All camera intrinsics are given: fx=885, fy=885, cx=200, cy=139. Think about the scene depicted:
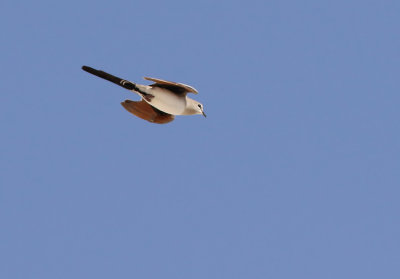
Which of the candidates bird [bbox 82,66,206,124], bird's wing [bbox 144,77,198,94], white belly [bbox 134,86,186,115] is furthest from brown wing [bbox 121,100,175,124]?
bird's wing [bbox 144,77,198,94]

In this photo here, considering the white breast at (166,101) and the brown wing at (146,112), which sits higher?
the brown wing at (146,112)

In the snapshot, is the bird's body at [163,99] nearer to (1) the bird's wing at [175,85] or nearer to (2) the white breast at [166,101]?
(2) the white breast at [166,101]

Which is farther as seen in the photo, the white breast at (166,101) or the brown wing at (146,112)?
the brown wing at (146,112)

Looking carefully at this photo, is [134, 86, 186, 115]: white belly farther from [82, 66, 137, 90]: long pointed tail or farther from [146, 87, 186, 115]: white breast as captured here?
[82, 66, 137, 90]: long pointed tail

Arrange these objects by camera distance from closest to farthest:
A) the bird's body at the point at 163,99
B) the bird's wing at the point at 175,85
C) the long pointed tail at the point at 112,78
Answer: the long pointed tail at the point at 112,78 < the bird's wing at the point at 175,85 < the bird's body at the point at 163,99

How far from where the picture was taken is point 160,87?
125ft

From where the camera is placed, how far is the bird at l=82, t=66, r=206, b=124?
3712 cm

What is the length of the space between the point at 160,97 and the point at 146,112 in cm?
232

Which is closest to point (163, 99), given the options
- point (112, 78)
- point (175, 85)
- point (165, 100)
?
point (165, 100)

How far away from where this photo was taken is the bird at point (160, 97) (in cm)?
3712

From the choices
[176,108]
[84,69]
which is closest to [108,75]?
[84,69]

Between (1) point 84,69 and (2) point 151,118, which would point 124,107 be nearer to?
(2) point 151,118

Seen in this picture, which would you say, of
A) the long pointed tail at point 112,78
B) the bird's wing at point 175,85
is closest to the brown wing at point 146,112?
the bird's wing at point 175,85

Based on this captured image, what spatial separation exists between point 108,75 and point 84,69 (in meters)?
1.09
